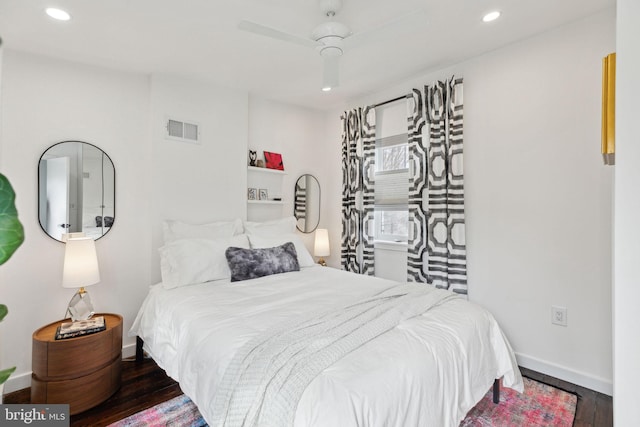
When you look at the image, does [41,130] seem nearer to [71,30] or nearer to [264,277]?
[71,30]

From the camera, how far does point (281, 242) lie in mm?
3115

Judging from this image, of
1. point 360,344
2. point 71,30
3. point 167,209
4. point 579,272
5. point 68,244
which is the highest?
point 71,30

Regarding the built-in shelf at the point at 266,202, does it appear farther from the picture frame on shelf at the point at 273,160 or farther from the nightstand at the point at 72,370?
the nightstand at the point at 72,370

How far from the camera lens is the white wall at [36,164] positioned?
236 centimetres

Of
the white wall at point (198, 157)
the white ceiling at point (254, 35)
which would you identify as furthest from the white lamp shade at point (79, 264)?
the white ceiling at point (254, 35)

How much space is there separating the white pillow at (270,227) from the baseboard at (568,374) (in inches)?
94.1

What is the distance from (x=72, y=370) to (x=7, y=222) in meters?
2.06

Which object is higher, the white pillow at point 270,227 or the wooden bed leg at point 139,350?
the white pillow at point 270,227

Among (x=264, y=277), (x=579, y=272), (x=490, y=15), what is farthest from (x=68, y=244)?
(x=579, y=272)

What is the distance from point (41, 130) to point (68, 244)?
944mm

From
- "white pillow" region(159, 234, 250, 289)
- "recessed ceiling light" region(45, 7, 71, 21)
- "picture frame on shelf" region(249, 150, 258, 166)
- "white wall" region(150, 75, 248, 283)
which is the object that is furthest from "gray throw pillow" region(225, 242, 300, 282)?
"recessed ceiling light" region(45, 7, 71, 21)

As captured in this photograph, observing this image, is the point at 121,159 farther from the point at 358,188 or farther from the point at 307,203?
the point at 358,188

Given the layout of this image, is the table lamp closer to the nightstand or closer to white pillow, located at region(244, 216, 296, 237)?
the nightstand

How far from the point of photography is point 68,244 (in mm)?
2285
